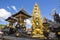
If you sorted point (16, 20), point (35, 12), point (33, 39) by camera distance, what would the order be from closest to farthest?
point (33, 39), point (35, 12), point (16, 20)

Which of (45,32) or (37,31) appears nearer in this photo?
(37,31)

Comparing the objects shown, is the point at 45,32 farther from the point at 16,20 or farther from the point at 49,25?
the point at 16,20

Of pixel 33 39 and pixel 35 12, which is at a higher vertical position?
pixel 35 12

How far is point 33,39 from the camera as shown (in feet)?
42.4

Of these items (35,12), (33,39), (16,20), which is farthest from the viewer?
(16,20)

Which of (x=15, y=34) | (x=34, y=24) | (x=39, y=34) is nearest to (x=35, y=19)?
(x=34, y=24)

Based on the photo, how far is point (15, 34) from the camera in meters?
14.1

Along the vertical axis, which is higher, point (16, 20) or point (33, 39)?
point (16, 20)

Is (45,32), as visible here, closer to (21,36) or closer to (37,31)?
(37,31)

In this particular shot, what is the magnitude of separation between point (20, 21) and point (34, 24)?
1.45m

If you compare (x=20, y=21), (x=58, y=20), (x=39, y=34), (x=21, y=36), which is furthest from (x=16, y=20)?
(x=58, y=20)

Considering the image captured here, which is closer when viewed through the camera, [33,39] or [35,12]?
[33,39]

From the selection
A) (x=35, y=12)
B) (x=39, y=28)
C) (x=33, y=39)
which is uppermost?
(x=35, y=12)

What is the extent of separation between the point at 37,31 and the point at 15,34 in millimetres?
2109
